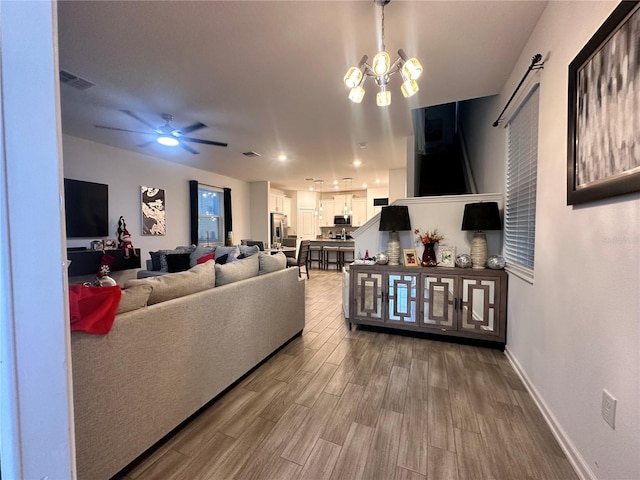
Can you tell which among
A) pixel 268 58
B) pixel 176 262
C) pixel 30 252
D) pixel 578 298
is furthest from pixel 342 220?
pixel 30 252

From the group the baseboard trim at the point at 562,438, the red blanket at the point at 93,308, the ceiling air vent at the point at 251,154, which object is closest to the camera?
the red blanket at the point at 93,308

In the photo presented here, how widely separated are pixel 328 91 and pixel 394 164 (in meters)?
3.41

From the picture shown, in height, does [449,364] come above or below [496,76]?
below

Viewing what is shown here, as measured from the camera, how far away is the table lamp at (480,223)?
2627 mm

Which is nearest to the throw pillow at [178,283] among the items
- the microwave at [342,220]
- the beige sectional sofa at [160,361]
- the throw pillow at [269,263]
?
the beige sectional sofa at [160,361]

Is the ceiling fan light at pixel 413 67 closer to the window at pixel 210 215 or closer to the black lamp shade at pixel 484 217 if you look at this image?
the black lamp shade at pixel 484 217

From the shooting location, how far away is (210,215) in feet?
22.0

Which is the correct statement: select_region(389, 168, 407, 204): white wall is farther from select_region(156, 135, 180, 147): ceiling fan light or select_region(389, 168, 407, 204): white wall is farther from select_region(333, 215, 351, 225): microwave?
select_region(156, 135, 180, 147): ceiling fan light

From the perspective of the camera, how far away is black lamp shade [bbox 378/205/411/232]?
303cm

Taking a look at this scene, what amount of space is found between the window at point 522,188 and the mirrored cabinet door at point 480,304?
292 millimetres

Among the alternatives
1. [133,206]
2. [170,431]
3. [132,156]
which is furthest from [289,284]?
[132,156]

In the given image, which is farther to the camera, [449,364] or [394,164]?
[394,164]

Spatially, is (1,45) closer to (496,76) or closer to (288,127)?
(496,76)

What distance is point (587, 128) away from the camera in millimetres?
1276
